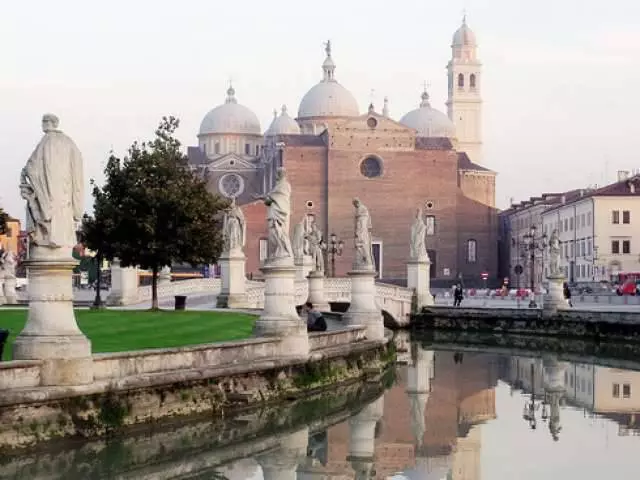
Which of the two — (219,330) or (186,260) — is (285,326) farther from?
(186,260)

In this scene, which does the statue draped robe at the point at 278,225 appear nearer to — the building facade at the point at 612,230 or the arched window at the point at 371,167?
the building facade at the point at 612,230

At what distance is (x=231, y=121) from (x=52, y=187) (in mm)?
95917

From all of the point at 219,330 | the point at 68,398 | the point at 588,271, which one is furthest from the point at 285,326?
the point at 588,271

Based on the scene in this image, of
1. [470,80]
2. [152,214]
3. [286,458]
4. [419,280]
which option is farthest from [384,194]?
[286,458]

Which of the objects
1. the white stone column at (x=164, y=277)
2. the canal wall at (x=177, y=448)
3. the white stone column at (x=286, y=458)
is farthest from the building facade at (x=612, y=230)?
the white stone column at (x=286, y=458)

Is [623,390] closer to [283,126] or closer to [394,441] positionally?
[394,441]

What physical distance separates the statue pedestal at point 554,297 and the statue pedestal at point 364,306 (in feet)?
54.9

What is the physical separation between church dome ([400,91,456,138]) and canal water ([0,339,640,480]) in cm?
8525

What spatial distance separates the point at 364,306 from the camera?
32.9 meters

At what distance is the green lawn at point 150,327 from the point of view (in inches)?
926

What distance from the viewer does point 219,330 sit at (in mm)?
28516

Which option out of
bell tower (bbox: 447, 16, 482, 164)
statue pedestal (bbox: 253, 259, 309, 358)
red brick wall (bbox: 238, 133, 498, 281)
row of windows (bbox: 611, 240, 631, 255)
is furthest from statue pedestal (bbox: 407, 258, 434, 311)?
bell tower (bbox: 447, 16, 482, 164)

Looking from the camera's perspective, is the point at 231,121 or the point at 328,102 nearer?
the point at 328,102

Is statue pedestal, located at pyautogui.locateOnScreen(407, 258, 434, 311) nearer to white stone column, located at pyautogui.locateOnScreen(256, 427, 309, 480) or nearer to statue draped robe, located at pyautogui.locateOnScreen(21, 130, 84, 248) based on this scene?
white stone column, located at pyautogui.locateOnScreen(256, 427, 309, 480)
